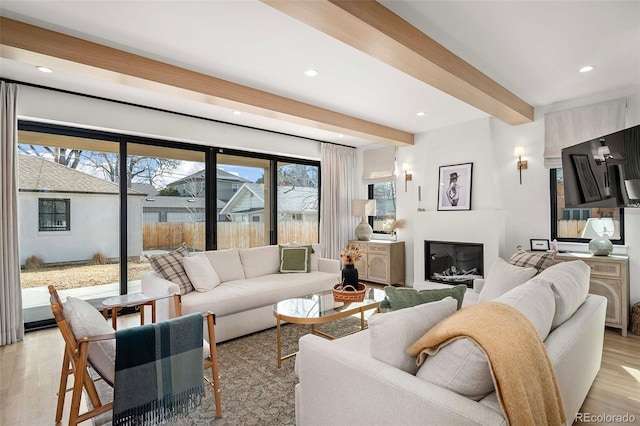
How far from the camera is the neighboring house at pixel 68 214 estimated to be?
11.8 feet

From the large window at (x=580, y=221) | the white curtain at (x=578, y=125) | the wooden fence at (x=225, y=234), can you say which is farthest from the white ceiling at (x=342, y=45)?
the wooden fence at (x=225, y=234)

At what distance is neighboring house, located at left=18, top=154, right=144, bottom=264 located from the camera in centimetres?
359

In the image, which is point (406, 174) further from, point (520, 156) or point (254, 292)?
point (254, 292)

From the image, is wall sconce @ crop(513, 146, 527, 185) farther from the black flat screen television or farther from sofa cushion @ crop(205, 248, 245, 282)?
sofa cushion @ crop(205, 248, 245, 282)

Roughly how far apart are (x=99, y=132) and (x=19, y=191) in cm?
101

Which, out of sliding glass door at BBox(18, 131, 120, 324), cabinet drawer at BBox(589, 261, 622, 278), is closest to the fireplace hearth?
cabinet drawer at BBox(589, 261, 622, 278)

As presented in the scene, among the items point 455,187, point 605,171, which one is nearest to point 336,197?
point 455,187

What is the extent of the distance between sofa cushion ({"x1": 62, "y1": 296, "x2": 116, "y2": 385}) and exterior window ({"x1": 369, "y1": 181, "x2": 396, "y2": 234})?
15.9ft

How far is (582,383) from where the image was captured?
1.86 meters

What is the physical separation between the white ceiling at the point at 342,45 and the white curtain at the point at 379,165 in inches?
76.6

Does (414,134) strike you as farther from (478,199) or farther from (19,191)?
(19,191)

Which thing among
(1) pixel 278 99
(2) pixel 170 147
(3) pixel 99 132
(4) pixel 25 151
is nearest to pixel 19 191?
(4) pixel 25 151

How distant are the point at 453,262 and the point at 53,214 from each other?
16.9 feet

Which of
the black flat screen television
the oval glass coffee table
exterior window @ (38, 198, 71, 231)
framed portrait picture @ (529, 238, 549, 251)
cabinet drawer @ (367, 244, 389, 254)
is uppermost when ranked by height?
the black flat screen television
